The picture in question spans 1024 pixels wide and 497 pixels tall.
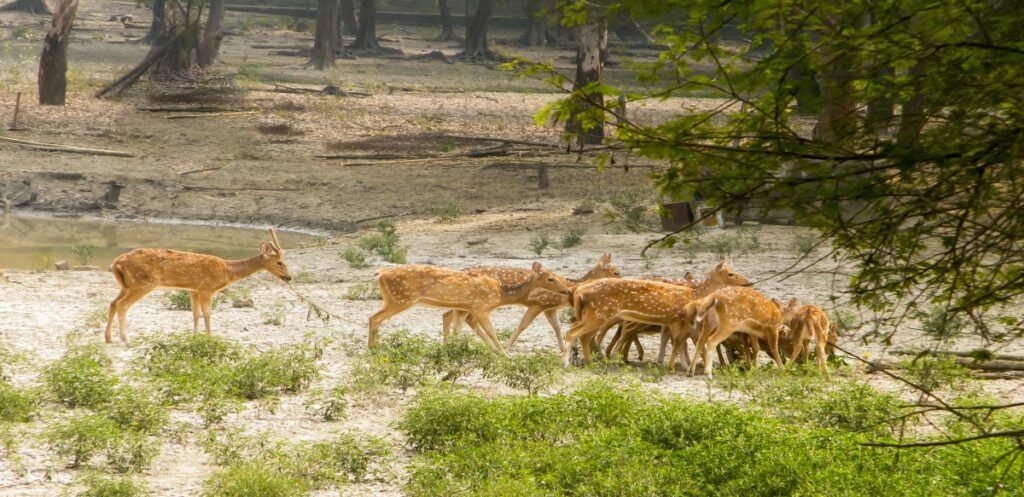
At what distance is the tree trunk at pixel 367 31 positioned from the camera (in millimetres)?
46312

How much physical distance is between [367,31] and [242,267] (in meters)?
33.9

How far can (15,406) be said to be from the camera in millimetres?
9164

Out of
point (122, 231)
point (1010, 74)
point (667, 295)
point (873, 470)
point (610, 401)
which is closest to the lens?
point (1010, 74)

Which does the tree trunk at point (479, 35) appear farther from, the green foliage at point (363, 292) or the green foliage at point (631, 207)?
the green foliage at point (363, 292)

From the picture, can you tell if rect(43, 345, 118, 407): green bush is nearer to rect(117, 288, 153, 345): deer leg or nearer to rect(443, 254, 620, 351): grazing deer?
rect(117, 288, 153, 345): deer leg

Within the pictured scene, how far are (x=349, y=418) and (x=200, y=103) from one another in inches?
869

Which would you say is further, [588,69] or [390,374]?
[588,69]

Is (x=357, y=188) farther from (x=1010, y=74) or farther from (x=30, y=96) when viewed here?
(x=1010, y=74)

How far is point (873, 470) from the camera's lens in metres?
7.53

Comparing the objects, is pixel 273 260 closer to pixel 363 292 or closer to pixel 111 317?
pixel 363 292

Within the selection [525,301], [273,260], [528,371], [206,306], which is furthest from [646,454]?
[273,260]

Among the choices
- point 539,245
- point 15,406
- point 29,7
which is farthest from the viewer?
point 29,7

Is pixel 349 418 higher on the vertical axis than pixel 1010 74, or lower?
lower

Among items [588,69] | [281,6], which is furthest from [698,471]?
[281,6]
